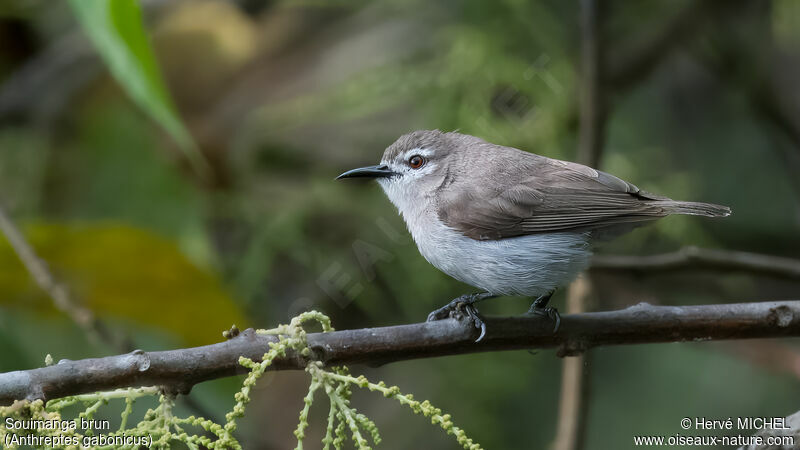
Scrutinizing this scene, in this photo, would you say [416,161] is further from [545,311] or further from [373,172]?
[545,311]

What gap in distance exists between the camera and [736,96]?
599cm

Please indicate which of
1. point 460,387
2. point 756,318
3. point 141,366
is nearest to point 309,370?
point 141,366

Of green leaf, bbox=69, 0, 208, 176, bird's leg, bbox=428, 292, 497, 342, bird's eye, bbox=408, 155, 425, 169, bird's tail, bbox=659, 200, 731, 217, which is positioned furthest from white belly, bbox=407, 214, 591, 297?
green leaf, bbox=69, 0, 208, 176

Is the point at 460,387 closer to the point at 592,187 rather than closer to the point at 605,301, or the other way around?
the point at 605,301

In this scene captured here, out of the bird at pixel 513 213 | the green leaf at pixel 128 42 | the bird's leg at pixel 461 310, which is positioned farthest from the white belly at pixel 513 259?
the green leaf at pixel 128 42

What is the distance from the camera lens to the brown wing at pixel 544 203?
344 cm

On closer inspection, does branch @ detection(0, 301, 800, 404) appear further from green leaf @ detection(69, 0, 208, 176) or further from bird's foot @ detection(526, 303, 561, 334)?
green leaf @ detection(69, 0, 208, 176)

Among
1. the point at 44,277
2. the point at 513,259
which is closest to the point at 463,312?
the point at 513,259

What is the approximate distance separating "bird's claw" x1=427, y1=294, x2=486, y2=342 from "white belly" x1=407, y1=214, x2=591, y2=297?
6.8 inches

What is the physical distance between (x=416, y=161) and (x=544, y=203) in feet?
2.52

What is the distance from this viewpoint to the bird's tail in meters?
3.20

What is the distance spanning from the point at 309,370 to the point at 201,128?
3712mm

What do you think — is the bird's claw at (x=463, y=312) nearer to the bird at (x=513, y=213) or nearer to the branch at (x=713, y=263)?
the bird at (x=513, y=213)

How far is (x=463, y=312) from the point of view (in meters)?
2.84
